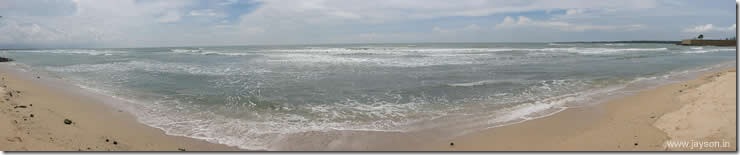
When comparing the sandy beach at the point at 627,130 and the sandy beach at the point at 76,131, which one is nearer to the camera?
the sandy beach at the point at 627,130

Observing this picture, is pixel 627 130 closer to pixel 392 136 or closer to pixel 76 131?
pixel 392 136

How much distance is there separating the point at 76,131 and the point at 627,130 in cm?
840

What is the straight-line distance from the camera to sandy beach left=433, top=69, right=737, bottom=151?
16.3 feet

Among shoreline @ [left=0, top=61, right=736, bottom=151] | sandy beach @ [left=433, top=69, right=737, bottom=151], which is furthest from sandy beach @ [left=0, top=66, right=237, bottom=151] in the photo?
sandy beach @ [left=433, top=69, right=737, bottom=151]

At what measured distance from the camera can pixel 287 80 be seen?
1360 centimetres

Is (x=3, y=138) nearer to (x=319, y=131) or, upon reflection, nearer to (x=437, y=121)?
(x=319, y=131)

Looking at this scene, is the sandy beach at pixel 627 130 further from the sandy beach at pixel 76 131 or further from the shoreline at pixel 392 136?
the sandy beach at pixel 76 131

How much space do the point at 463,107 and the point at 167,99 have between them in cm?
699

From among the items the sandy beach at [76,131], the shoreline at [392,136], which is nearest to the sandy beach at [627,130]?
the shoreline at [392,136]

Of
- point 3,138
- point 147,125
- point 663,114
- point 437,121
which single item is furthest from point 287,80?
point 663,114

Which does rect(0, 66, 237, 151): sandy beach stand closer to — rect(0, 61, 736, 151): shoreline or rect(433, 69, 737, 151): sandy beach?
rect(0, 61, 736, 151): shoreline

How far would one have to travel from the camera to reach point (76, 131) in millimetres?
6133

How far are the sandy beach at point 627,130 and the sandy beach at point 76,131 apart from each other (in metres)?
4.04

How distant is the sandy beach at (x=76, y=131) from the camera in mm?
5277
